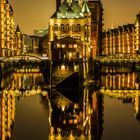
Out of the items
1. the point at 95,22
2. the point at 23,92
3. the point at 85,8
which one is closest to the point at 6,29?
the point at 85,8

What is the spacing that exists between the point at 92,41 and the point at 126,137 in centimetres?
8535

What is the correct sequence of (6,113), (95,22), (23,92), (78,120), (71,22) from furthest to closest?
(95,22), (71,22), (23,92), (6,113), (78,120)

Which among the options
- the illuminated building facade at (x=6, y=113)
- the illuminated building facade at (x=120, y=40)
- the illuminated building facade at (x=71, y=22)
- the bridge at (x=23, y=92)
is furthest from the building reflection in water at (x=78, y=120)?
the illuminated building facade at (x=120, y=40)

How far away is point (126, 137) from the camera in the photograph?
769 inches

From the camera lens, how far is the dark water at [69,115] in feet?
66.3

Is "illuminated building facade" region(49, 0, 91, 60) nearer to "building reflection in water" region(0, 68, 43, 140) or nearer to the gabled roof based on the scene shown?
the gabled roof

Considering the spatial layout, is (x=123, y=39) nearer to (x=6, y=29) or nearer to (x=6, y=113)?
(x=6, y=29)

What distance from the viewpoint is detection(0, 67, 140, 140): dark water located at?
66.3 ft

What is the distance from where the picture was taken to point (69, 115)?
26125mm

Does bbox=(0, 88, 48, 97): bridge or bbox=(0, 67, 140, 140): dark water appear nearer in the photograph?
bbox=(0, 67, 140, 140): dark water

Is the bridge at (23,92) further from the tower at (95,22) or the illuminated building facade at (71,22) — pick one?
the tower at (95,22)

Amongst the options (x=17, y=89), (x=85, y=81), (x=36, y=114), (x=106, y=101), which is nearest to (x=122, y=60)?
(x=85, y=81)

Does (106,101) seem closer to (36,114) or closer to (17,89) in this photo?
(36,114)

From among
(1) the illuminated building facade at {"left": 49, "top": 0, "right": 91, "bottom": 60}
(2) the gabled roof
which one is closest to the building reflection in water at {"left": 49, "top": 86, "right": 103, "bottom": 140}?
(1) the illuminated building facade at {"left": 49, "top": 0, "right": 91, "bottom": 60}
